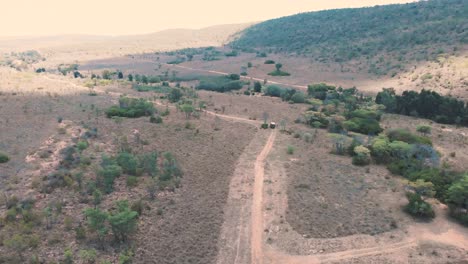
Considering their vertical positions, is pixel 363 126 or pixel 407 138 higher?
pixel 407 138

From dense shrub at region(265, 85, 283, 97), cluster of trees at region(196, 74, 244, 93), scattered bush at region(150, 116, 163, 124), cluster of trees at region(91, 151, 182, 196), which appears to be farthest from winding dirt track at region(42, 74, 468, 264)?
cluster of trees at region(196, 74, 244, 93)

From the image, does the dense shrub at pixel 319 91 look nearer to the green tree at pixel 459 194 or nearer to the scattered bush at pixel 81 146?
the green tree at pixel 459 194

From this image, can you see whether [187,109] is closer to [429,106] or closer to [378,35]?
[429,106]

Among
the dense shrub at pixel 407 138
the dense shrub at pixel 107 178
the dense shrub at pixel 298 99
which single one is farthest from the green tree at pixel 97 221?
the dense shrub at pixel 298 99

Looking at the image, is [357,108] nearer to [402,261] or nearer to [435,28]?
[402,261]

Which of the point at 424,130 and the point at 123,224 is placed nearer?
the point at 123,224

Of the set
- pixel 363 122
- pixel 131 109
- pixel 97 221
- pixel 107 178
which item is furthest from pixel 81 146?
pixel 363 122
